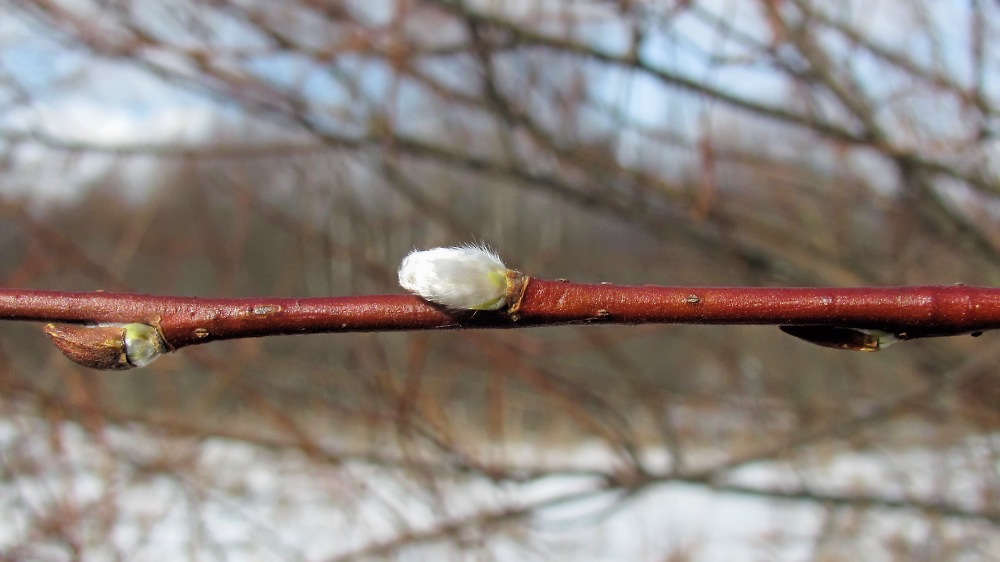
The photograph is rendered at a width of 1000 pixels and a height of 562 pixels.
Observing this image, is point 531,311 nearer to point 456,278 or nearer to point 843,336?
point 456,278

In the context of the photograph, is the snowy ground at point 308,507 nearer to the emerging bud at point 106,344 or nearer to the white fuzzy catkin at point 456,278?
the emerging bud at point 106,344

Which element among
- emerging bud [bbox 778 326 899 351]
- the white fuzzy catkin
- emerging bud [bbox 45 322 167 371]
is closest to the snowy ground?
emerging bud [bbox 45 322 167 371]

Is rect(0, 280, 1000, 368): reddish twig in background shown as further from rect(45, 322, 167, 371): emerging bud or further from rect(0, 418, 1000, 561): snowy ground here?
rect(0, 418, 1000, 561): snowy ground

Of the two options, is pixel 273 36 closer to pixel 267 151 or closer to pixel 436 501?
pixel 267 151

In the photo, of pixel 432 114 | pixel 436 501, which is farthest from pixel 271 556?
pixel 432 114

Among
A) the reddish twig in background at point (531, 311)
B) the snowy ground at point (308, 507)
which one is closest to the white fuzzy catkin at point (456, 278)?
the reddish twig in background at point (531, 311)
